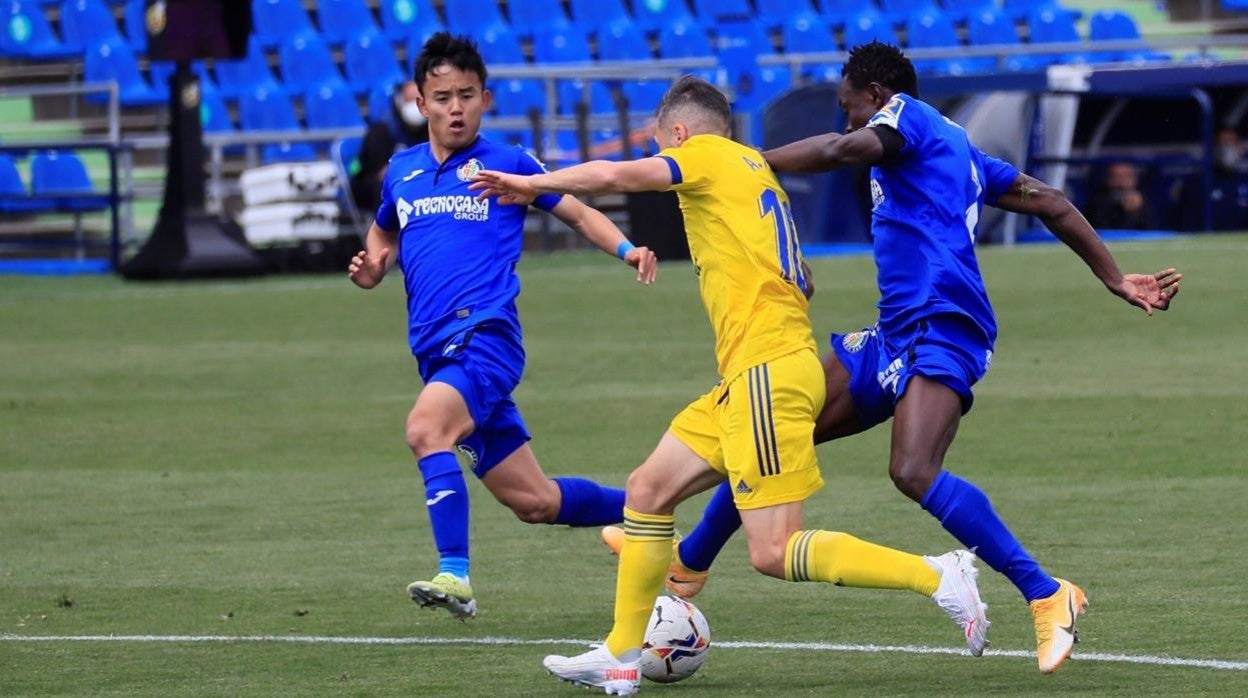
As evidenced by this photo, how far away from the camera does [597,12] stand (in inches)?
1257

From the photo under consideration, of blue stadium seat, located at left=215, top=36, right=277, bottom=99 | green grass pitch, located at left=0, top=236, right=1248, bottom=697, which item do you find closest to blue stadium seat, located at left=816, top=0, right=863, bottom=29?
blue stadium seat, located at left=215, top=36, right=277, bottom=99

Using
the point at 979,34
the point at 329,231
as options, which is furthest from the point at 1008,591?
the point at 979,34

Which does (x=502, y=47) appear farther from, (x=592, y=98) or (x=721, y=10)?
(x=721, y=10)

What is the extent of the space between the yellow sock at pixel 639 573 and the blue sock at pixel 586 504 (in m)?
1.33

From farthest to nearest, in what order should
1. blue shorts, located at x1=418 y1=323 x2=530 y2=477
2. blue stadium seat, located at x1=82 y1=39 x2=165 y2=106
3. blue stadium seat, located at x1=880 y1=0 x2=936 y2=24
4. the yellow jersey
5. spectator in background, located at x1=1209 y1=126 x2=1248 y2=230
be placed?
blue stadium seat, located at x1=880 y1=0 x2=936 y2=24 < blue stadium seat, located at x1=82 y1=39 x2=165 y2=106 < spectator in background, located at x1=1209 y1=126 x2=1248 y2=230 < blue shorts, located at x1=418 y1=323 x2=530 y2=477 < the yellow jersey

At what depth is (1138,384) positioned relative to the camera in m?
13.7

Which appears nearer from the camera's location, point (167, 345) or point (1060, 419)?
point (1060, 419)

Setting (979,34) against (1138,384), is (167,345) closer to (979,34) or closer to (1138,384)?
(1138,384)

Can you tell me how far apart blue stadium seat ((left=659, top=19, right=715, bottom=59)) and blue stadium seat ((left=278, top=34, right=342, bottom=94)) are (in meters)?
4.56

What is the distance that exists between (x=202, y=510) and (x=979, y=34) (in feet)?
76.4

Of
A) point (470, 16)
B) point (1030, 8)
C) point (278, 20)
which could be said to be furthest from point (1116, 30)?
point (278, 20)

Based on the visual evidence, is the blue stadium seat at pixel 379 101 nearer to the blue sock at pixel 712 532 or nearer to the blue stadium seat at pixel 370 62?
the blue stadium seat at pixel 370 62

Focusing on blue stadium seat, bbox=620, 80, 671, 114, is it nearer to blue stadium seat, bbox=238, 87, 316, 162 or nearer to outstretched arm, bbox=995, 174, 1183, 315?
blue stadium seat, bbox=238, 87, 316, 162

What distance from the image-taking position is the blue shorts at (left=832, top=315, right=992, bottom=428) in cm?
655
